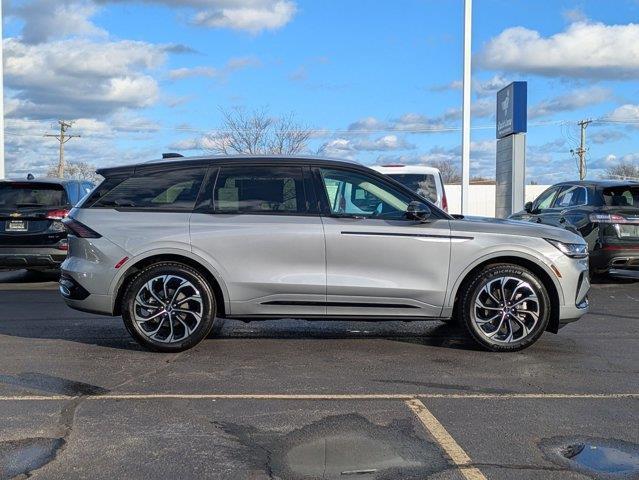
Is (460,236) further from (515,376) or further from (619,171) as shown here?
(619,171)

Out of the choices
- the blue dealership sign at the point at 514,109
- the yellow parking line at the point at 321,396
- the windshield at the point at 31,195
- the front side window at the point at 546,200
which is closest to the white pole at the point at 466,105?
the blue dealership sign at the point at 514,109

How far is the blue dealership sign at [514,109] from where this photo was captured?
55.7ft

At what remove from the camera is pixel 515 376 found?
18.8ft

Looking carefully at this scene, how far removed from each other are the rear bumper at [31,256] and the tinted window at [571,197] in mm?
8294

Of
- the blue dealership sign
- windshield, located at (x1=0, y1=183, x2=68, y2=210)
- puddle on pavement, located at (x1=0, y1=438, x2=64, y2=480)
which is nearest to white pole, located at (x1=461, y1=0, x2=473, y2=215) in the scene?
the blue dealership sign

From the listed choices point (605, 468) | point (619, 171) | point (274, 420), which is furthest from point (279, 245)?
point (619, 171)

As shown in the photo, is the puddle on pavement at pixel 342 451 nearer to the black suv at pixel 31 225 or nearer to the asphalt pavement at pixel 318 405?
the asphalt pavement at pixel 318 405

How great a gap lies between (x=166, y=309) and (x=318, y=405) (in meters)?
2.10

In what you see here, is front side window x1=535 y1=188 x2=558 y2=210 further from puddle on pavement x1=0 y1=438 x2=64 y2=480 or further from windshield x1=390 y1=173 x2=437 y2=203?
puddle on pavement x1=0 y1=438 x2=64 y2=480

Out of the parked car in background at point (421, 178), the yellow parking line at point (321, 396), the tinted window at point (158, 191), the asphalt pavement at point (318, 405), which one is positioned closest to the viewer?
the asphalt pavement at point (318, 405)

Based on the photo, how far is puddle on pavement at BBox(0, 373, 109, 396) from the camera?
5.25m

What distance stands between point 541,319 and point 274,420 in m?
3.02

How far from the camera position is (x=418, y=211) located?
6281 millimetres

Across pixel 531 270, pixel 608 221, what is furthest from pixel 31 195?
pixel 608 221
